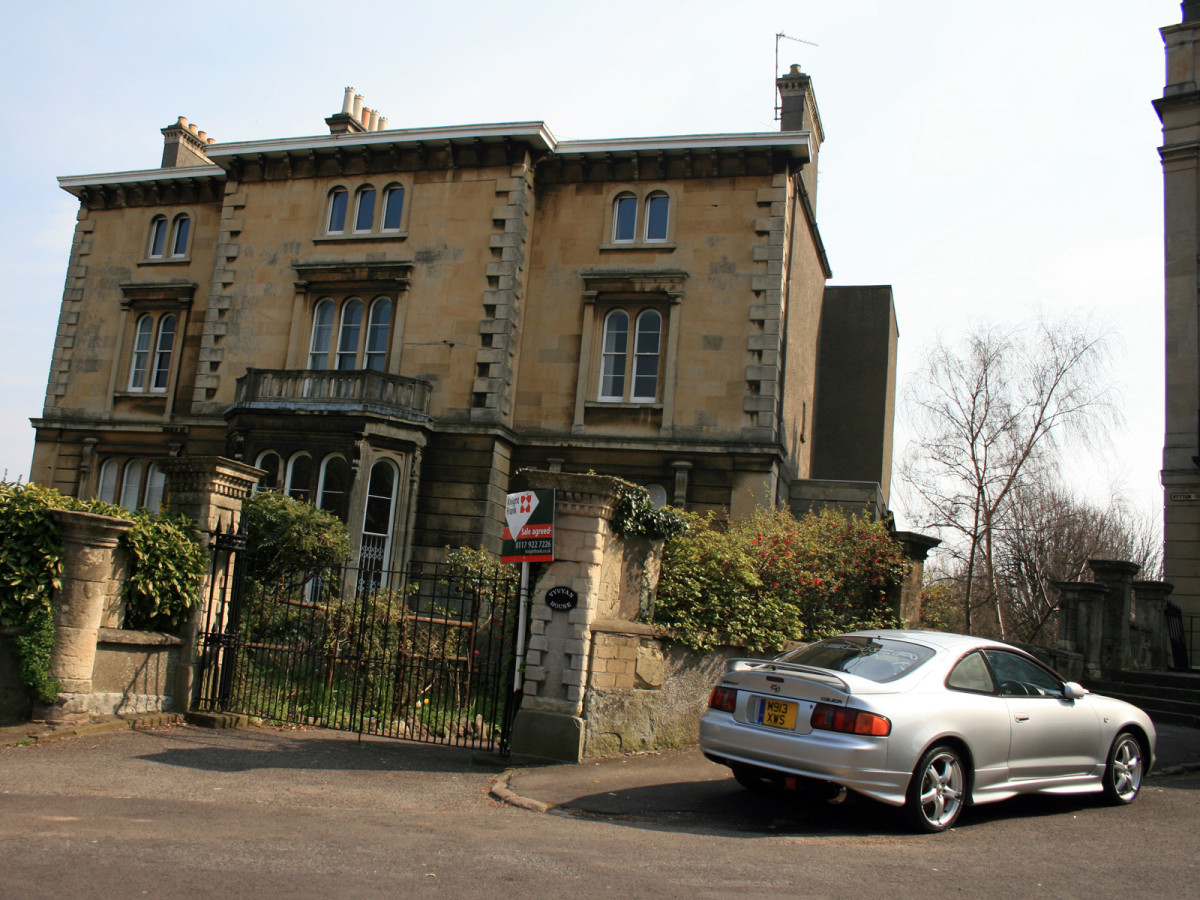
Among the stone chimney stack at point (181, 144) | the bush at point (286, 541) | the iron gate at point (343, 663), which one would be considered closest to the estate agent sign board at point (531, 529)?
the iron gate at point (343, 663)

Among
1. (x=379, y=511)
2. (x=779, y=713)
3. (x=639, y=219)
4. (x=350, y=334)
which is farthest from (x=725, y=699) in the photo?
(x=350, y=334)

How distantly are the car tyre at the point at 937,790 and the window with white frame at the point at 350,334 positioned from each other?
16.9 meters

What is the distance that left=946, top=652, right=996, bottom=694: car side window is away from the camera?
7375 mm

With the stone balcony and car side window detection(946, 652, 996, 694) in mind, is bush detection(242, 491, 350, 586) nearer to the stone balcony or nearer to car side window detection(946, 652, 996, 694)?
the stone balcony

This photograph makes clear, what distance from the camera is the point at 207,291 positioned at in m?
24.8

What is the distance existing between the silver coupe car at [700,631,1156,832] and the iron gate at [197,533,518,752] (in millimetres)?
3044

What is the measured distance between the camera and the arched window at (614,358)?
70.4ft

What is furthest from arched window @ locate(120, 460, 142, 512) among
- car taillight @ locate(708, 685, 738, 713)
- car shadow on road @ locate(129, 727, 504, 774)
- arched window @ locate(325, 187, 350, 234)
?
car taillight @ locate(708, 685, 738, 713)

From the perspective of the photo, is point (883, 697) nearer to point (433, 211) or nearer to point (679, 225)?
point (679, 225)

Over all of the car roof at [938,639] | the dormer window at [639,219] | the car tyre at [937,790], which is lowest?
the car tyre at [937,790]

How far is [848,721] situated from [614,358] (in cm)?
1535

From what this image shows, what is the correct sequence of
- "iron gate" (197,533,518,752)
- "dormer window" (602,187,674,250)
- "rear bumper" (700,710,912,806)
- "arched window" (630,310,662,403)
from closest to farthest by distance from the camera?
"rear bumper" (700,710,912,806) < "iron gate" (197,533,518,752) < "arched window" (630,310,662,403) < "dormer window" (602,187,674,250)

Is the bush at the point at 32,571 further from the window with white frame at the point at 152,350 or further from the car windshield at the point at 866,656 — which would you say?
the window with white frame at the point at 152,350

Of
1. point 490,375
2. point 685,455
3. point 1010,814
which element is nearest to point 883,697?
point 1010,814
